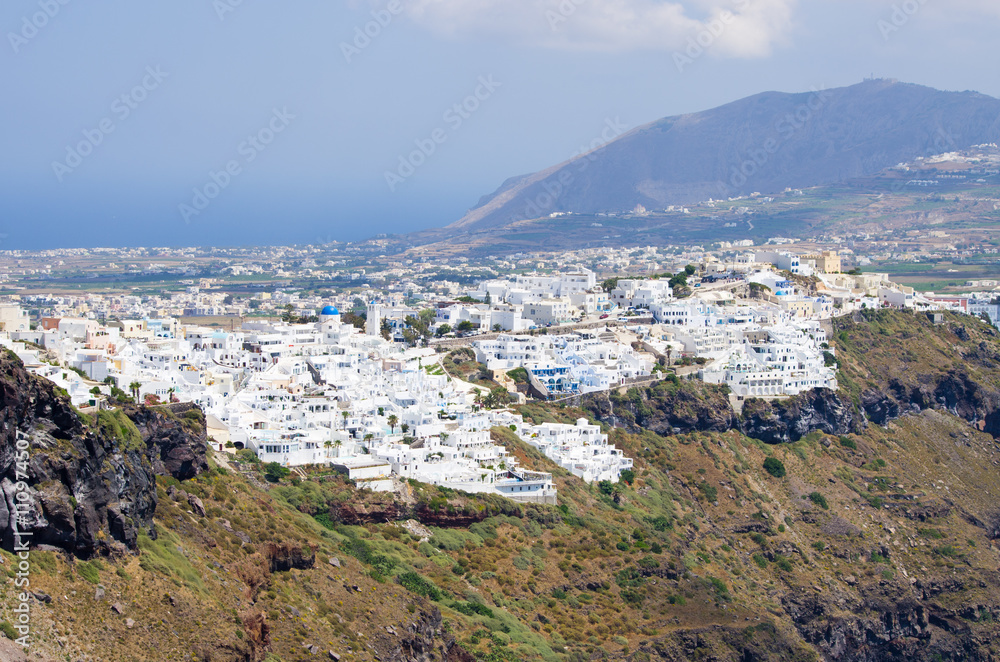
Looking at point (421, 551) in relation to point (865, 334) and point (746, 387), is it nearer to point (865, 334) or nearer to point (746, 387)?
point (746, 387)

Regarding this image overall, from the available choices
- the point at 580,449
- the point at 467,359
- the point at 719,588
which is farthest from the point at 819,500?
the point at 467,359

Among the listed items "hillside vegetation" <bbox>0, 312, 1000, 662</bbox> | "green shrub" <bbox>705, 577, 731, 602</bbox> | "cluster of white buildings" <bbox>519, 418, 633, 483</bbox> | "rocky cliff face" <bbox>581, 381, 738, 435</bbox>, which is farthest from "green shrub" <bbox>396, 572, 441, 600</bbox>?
"rocky cliff face" <bbox>581, 381, 738, 435</bbox>

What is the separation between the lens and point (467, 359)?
5247 cm

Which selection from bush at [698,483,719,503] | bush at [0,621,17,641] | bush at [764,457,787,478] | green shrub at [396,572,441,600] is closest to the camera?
bush at [0,621,17,641]

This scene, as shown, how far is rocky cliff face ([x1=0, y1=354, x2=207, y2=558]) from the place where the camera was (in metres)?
22.1

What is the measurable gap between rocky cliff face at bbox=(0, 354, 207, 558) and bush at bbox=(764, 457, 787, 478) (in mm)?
29210

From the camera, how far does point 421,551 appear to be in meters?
34.5

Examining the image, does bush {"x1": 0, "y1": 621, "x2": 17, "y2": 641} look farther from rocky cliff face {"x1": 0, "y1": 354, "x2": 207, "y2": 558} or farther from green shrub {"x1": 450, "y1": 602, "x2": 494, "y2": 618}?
green shrub {"x1": 450, "y1": 602, "x2": 494, "y2": 618}

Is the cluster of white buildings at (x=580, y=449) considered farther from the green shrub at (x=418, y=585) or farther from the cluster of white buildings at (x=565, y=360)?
the green shrub at (x=418, y=585)

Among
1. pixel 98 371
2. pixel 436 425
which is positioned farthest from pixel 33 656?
pixel 436 425

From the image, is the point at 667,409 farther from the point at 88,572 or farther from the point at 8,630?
the point at 8,630

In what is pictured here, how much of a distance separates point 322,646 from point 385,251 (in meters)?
157

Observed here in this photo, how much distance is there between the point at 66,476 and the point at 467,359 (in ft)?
98.1

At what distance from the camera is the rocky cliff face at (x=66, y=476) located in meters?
22.1
